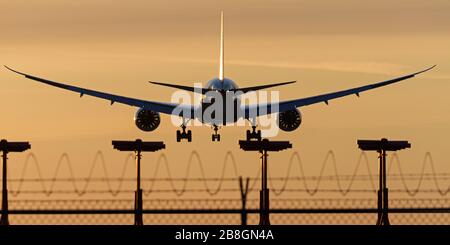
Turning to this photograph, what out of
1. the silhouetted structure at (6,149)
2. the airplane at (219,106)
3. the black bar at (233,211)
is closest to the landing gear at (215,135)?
the airplane at (219,106)

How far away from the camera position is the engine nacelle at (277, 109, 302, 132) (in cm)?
13838

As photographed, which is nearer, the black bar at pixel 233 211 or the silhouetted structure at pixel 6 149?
the black bar at pixel 233 211

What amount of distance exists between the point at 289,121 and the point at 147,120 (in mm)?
16503

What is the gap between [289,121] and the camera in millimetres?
138500

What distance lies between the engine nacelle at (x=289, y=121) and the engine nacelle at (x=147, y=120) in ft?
46.8

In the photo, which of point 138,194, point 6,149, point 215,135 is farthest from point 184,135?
point 138,194

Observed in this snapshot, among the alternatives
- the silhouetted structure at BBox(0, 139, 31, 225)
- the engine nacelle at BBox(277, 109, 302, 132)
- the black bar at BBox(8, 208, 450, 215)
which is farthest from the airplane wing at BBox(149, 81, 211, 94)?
the black bar at BBox(8, 208, 450, 215)

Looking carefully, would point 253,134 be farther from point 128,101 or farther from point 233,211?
point 233,211

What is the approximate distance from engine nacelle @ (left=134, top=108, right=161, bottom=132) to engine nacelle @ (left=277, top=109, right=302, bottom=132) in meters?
14.2

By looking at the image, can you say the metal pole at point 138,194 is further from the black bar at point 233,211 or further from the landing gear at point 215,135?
the landing gear at point 215,135

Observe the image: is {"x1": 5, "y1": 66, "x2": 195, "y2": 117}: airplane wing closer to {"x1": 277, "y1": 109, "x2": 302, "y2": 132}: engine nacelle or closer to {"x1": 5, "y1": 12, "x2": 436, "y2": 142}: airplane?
{"x1": 5, "y1": 12, "x2": 436, "y2": 142}: airplane

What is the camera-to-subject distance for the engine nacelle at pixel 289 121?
13838 centimetres
